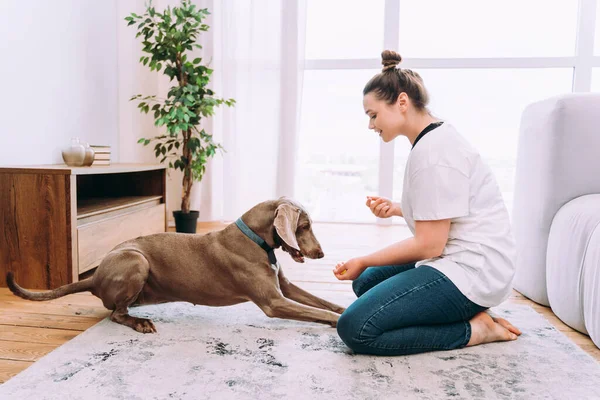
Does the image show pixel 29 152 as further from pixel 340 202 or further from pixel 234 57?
pixel 340 202

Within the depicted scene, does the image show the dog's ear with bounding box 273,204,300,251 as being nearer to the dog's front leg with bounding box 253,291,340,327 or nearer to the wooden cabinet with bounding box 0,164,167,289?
the dog's front leg with bounding box 253,291,340,327

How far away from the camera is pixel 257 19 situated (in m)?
4.16

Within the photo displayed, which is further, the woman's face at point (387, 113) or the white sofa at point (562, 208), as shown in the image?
the white sofa at point (562, 208)

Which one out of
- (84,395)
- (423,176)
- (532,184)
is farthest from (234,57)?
(84,395)

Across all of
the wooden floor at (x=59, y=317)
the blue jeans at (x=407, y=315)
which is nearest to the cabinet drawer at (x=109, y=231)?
the wooden floor at (x=59, y=317)

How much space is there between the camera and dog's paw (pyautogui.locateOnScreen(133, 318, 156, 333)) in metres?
1.74

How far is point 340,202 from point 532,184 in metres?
2.59

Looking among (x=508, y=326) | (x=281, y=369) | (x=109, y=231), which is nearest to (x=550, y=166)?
(x=508, y=326)

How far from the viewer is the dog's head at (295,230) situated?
167 centimetres

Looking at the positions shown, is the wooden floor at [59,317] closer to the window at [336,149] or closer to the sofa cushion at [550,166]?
the sofa cushion at [550,166]

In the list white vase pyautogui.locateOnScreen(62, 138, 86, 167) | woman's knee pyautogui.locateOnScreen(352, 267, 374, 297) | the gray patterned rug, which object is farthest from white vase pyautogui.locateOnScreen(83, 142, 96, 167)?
woman's knee pyautogui.locateOnScreen(352, 267, 374, 297)

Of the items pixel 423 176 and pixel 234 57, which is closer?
pixel 423 176

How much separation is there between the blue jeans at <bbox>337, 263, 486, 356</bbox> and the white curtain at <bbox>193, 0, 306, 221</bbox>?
2839 mm

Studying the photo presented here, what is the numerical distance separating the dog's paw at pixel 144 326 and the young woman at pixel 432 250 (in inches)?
27.3
